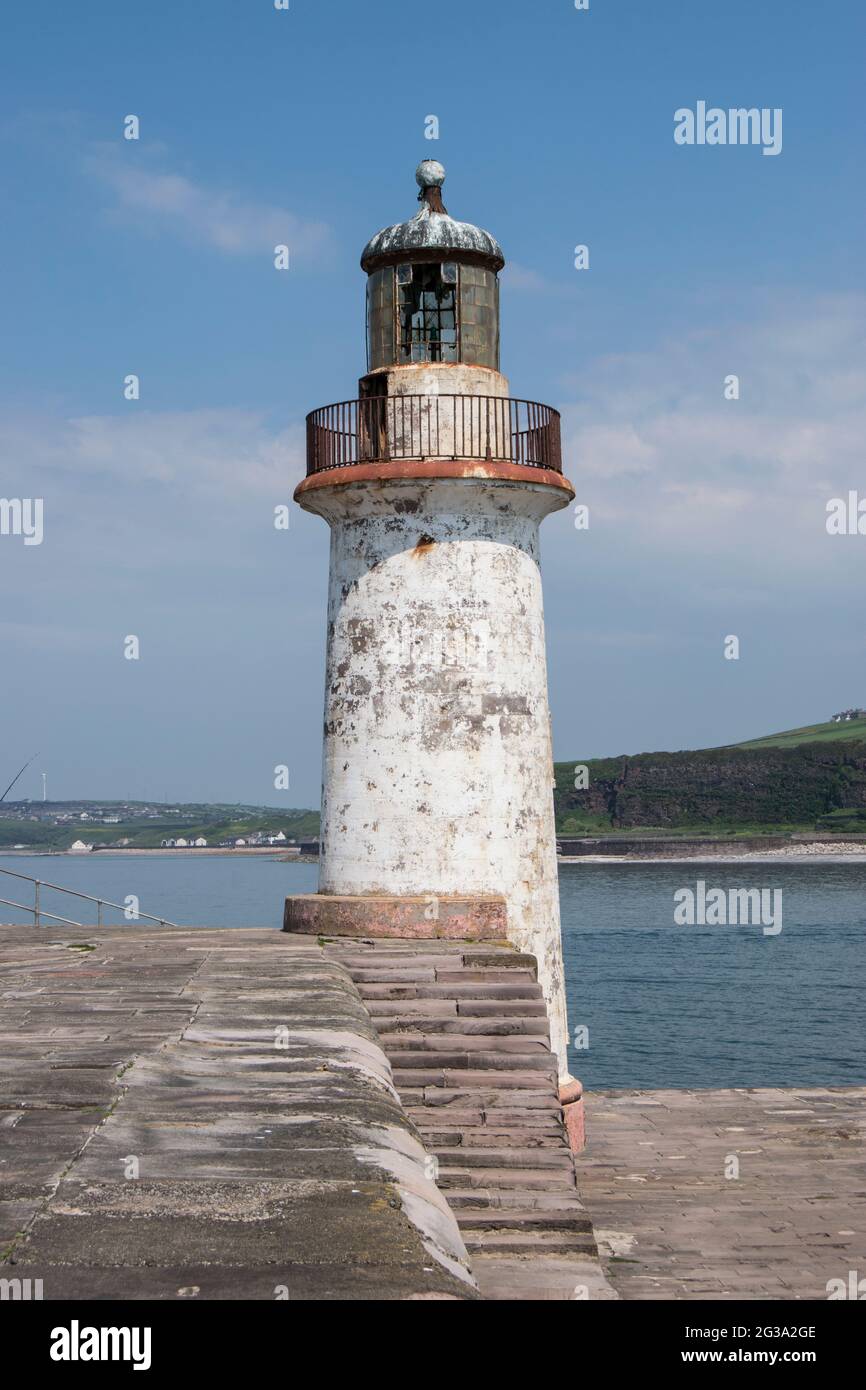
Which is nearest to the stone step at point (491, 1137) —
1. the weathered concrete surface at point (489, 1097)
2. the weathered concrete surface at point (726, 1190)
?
the weathered concrete surface at point (489, 1097)

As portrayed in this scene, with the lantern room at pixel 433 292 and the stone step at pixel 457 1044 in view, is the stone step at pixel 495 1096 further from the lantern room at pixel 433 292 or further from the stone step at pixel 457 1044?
the lantern room at pixel 433 292

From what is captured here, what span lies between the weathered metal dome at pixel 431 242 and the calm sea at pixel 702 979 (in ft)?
69.7

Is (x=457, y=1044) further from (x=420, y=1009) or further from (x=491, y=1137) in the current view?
(x=491, y=1137)

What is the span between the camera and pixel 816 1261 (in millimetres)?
12648

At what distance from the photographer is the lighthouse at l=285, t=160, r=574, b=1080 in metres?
14.3

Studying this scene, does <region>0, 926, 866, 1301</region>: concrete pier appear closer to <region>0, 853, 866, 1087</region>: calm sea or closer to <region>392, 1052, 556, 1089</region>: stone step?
<region>392, 1052, 556, 1089</region>: stone step

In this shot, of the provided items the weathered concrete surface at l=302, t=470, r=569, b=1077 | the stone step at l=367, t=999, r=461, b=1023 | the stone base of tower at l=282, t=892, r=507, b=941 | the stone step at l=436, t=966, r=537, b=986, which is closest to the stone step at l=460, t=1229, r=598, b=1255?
the stone step at l=367, t=999, r=461, b=1023

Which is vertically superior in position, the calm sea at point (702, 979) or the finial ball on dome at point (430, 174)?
the finial ball on dome at point (430, 174)

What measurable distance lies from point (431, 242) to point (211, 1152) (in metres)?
11.2

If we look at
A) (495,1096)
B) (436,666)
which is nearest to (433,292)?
(436,666)

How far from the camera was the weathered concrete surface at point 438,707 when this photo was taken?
46.8ft

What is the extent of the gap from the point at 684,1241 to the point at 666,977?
4461 cm

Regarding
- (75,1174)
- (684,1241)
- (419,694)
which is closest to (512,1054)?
(684,1241)
